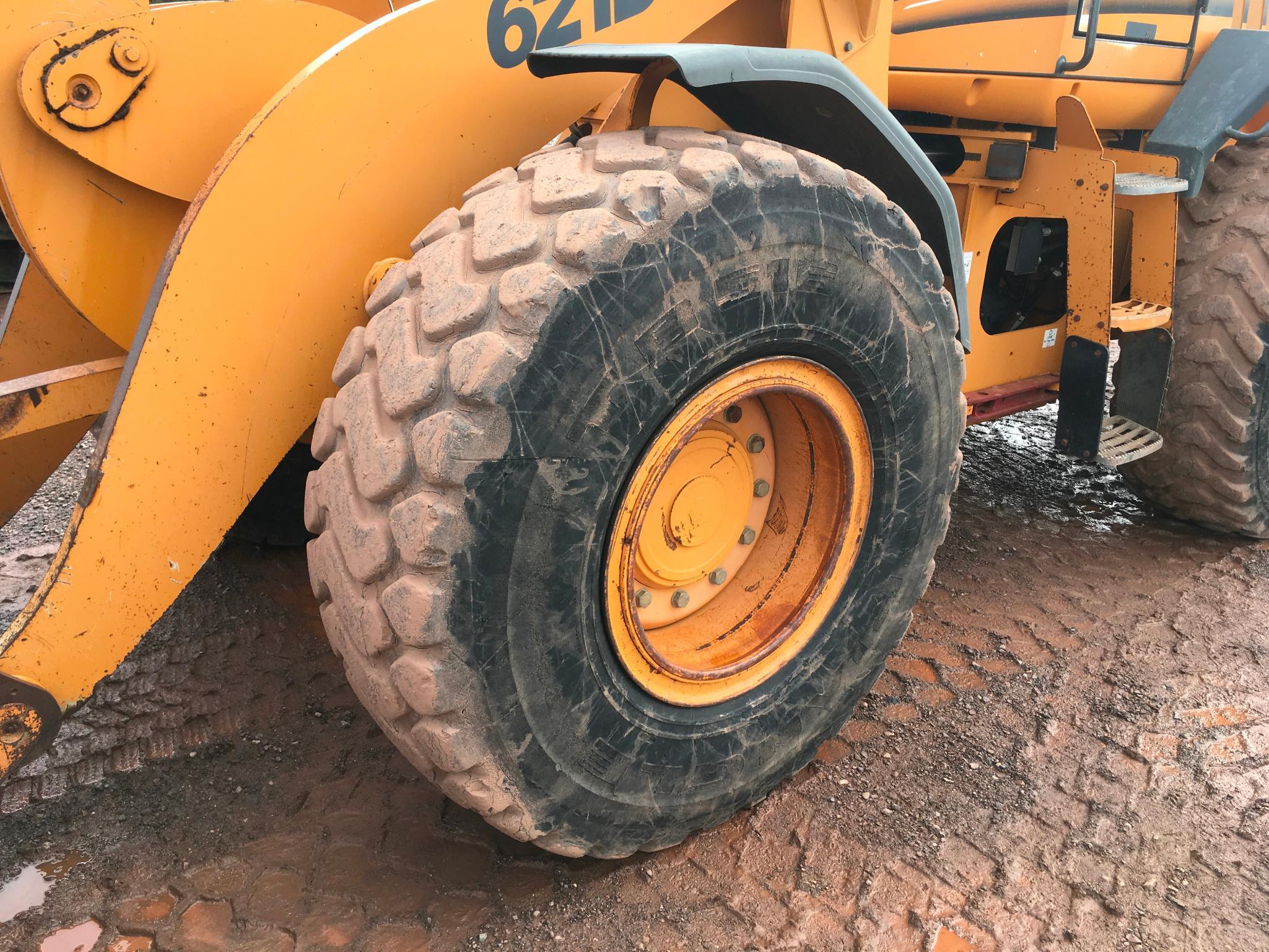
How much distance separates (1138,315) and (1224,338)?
0.41 meters

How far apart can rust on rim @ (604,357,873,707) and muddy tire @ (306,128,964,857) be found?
9 cm

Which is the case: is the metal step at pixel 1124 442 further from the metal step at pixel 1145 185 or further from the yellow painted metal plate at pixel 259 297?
the yellow painted metal plate at pixel 259 297

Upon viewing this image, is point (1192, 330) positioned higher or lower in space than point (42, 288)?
lower

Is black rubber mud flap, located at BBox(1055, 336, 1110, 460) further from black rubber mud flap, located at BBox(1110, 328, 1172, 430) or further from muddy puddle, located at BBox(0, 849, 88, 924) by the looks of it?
muddy puddle, located at BBox(0, 849, 88, 924)

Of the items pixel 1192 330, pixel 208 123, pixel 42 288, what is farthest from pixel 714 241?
pixel 1192 330

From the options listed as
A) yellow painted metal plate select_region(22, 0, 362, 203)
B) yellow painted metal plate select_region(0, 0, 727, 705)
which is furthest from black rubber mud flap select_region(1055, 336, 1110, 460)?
yellow painted metal plate select_region(22, 0, 362, 203)

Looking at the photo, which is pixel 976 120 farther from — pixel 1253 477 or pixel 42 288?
pixel 42 288

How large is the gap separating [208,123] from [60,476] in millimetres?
2784

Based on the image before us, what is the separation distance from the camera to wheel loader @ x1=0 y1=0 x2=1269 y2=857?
1.71 metres

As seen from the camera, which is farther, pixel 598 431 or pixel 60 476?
pixel 60 476

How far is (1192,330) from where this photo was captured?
3613 mm

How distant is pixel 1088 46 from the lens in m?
2.96

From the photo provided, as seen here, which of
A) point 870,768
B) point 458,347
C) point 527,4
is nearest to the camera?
point 458,347

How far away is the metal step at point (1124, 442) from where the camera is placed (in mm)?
3389
